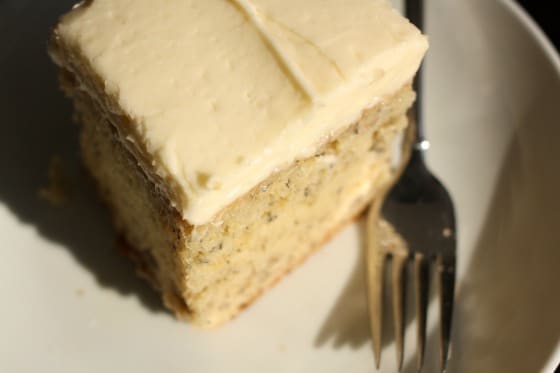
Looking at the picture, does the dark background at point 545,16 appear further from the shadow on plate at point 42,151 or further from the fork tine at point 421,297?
the shadow on plate at point 42,151

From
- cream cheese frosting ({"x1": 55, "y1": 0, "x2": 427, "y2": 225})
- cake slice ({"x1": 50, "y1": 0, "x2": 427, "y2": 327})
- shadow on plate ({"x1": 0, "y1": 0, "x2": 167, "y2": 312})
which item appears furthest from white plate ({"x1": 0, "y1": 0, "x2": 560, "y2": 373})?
cream cheese frosting ({"x1": 55, "y1": 0, "x2": 427, "y2": 225})

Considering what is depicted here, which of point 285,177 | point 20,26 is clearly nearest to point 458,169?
point 285,177

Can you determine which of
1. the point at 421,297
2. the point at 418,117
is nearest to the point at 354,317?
the point at 421,297

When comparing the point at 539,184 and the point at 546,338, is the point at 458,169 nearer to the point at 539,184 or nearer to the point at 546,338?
the point at 539,184

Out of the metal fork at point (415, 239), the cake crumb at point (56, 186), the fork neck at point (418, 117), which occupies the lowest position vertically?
the metal fork at point (415, 239)

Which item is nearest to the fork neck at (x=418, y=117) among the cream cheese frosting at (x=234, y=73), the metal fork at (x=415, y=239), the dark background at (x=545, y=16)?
the metal fork at (x=415, y=239)

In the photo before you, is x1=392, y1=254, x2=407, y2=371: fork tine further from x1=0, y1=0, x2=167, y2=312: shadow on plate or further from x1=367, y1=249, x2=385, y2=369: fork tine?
x1=0, y1=0, x2=167, y2=312: shadow on plate

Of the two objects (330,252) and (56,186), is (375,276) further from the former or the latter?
(56,186)
